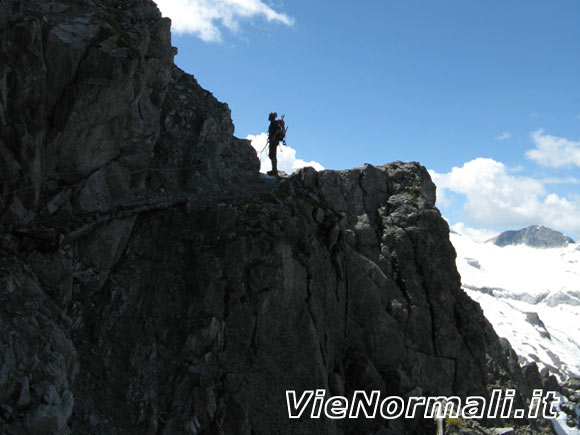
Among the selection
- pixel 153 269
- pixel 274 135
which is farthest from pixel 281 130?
pixel 153 269

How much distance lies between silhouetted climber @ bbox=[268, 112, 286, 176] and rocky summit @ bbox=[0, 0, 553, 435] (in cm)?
357

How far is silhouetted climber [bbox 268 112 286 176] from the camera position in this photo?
1348 inches

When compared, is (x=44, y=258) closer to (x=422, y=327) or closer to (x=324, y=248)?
(x=324, y=248)

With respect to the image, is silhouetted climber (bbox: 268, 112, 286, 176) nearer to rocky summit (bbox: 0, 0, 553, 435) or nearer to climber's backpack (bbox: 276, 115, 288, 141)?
climber's backpack (bbox: 276, 115, 288, 141)

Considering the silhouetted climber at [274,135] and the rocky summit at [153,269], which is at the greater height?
the silhouetted climber at [274,135]

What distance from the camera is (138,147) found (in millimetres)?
23109

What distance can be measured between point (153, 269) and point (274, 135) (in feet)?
54.6

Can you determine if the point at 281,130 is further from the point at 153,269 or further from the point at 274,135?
the point at 153,269

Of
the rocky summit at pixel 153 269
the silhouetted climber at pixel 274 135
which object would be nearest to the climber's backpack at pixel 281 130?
the silhouetted climber at pixel 274 135

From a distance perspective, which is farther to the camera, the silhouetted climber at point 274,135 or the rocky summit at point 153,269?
the silhouetted climber at point 274,135

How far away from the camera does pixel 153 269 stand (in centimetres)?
2034

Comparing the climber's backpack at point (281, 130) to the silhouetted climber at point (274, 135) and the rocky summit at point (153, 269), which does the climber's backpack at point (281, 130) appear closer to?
the silhouetted climber at point (274, 135)

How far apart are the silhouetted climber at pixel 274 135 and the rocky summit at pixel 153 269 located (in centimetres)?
357

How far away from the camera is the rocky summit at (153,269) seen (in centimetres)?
1576
